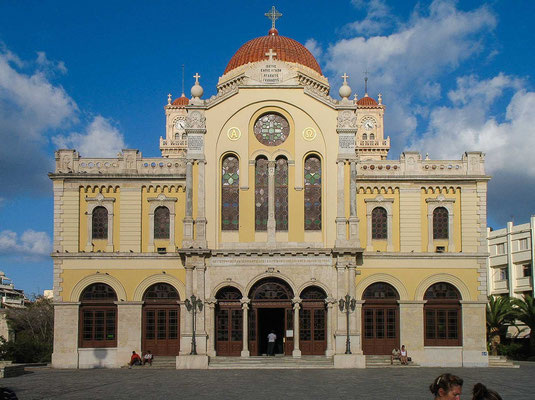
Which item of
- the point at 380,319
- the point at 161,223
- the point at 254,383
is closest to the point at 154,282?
the point at 161,223

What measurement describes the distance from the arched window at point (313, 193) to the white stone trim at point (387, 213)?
8.73ft

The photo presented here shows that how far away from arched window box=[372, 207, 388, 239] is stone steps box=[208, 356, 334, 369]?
283 inches

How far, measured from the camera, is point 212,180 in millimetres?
39250

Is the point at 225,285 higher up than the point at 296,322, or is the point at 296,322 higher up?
the point at 225,285

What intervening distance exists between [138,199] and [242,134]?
6572mm

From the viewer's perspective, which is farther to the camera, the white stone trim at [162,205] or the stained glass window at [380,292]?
the white stone trim at [162,205]

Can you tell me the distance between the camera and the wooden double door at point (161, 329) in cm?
3838

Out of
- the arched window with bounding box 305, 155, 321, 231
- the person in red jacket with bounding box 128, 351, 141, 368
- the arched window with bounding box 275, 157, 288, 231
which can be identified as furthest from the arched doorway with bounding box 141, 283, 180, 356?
the arched window with bounding box 305, 155, 321, 231

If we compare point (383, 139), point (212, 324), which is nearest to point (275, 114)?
point (212, 324)

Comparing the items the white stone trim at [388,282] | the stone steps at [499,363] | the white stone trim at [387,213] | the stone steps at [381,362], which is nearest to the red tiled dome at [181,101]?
the white stone trim at [387,213]

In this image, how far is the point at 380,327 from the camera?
38.7 metres

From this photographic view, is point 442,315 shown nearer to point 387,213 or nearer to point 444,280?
point 444,280

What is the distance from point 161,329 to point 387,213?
13.5m

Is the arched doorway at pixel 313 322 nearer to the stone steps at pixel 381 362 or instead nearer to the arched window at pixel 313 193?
the stone steps at pixel 381 362
